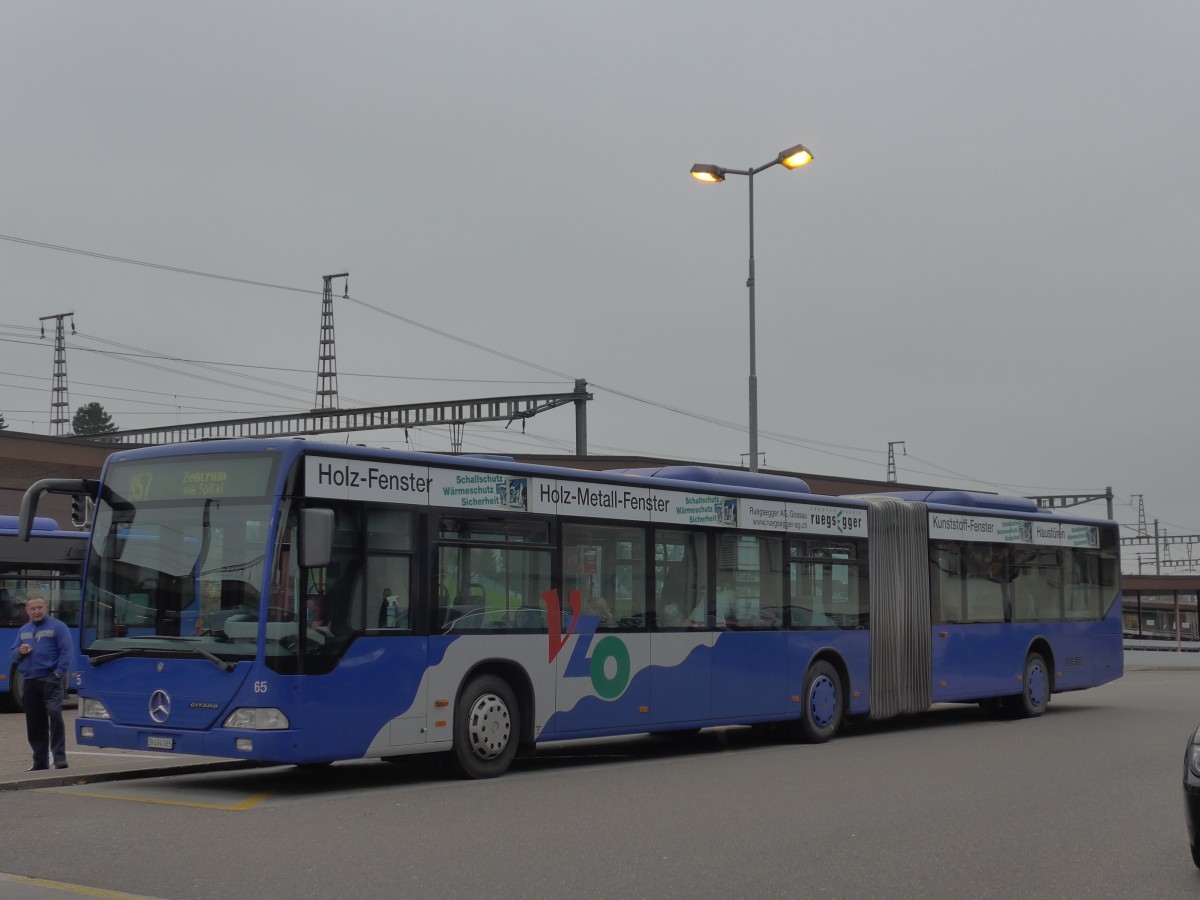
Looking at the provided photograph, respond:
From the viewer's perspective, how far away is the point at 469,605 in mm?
13203

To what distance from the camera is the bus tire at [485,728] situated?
13.0 metres

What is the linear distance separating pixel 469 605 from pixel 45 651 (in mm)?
3986

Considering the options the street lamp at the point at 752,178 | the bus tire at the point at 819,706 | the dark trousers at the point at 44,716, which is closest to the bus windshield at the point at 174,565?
the dark trousers at the point at 44,716

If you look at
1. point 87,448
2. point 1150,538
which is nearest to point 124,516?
point 87,448

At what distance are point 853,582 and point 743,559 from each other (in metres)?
2.37

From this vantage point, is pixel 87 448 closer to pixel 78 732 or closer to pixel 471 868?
pixel 78 732

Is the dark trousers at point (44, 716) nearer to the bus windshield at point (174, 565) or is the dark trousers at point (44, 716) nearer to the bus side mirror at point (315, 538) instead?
the bus windshield at point (174, 565)

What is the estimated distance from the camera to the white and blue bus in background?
22.5 metres

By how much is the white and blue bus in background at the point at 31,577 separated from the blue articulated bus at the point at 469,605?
1062 centimetres

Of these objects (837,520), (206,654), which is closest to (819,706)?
(837,520)

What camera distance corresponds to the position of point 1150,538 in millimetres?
103812

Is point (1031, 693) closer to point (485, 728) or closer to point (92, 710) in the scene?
point (485, 728)

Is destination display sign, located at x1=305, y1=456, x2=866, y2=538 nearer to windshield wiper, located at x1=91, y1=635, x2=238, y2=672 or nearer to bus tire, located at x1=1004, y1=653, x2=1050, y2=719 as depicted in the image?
windshield wiper, located at x1=91, y1=635, x2=238, y2=672

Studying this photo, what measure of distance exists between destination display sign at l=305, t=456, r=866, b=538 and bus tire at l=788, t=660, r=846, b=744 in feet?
5.65
